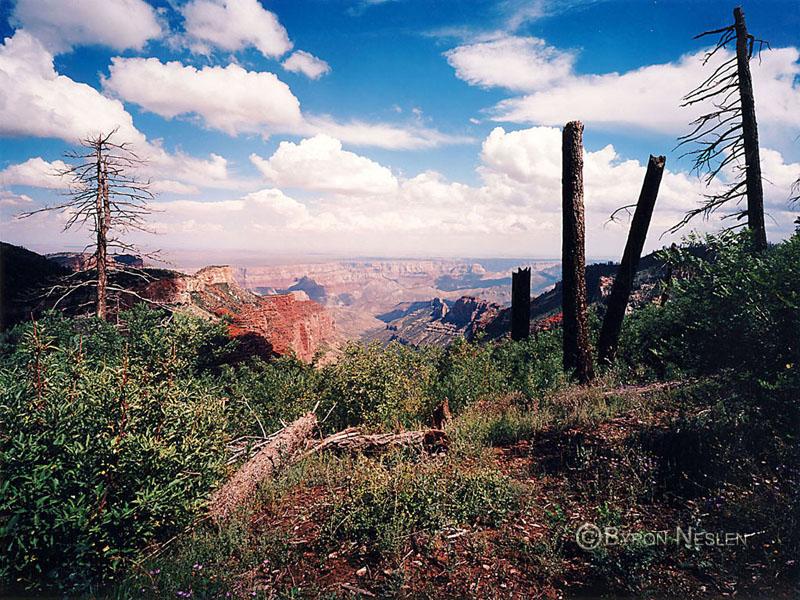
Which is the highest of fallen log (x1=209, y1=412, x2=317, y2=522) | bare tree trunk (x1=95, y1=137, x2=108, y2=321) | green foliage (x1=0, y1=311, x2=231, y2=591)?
bare tree trunk (x1=95, y1=137, x2=108, y2=321)

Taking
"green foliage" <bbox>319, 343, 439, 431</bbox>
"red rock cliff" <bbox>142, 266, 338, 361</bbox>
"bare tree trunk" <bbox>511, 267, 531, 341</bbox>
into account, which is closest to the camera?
A: "green foliage" <bbox>319, 343, 439, 431</bbox>

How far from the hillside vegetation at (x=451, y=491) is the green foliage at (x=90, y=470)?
22mm

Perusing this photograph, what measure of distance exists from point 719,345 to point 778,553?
105 inches

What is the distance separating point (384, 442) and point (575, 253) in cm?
693

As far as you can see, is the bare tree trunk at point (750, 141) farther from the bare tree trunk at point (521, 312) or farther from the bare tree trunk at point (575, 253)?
the bare tree trunk at point (521, 312)

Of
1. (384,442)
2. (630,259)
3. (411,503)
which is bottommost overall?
(384,442)

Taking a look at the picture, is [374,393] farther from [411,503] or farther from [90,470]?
[90,470]

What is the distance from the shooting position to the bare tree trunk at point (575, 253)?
9.49 meters

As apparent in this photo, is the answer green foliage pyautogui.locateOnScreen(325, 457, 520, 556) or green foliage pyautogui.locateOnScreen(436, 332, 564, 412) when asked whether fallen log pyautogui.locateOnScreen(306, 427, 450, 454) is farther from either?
green foliage pyautogui.locateOnScreen(436, 332, 564, 412)

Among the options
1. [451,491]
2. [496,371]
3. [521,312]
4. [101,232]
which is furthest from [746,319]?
[101,232]

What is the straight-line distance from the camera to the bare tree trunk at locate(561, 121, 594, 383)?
949 centimetres

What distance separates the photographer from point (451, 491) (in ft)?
15.3

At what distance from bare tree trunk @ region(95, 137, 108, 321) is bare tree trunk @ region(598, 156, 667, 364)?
1679cm

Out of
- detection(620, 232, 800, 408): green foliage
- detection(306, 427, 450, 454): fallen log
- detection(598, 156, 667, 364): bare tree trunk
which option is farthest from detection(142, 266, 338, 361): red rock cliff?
detection(620, 232, 800, 408): green foliage
